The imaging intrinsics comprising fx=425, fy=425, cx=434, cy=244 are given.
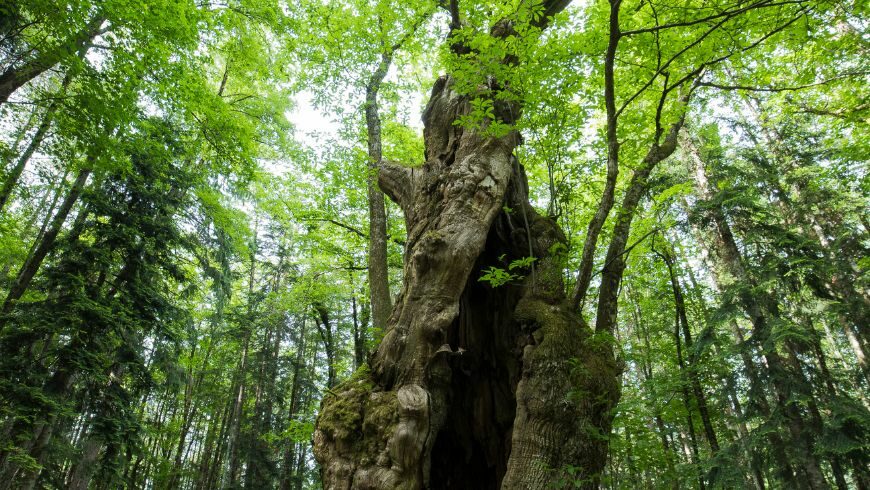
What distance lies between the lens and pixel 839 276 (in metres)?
9.41

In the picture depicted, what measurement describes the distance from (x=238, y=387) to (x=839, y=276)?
715 inches

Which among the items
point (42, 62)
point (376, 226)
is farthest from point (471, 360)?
point (42, 62)

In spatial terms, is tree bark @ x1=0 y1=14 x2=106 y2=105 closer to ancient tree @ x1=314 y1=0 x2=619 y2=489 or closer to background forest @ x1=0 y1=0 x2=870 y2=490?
background forest @ x1=0 y1=0 x2=870 y2=490

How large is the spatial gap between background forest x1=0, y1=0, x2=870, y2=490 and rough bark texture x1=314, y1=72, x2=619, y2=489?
0.26 metres

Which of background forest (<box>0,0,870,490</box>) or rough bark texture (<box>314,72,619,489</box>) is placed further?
background forest (<box>0,0,870,490</box>)

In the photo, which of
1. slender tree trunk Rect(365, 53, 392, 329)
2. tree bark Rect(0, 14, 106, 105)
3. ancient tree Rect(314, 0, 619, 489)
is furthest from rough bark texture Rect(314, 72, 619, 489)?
tree bark Rect(0, 14, 106, 105)

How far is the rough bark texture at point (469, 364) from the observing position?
355 centimetres

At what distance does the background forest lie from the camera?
445 cm

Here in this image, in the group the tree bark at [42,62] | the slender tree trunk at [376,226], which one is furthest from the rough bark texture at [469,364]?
the tree bark at [42,62]

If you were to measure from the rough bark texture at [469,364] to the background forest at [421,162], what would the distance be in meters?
0.26

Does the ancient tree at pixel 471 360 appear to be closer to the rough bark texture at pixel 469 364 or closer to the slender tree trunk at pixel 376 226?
the rough bark texture at pixel 469 364

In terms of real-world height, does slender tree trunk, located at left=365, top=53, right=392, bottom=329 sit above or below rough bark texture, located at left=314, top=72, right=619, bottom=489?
above

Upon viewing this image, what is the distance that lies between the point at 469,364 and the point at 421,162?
4.91m

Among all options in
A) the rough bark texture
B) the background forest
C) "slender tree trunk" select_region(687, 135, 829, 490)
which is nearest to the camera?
the rough bark texture
